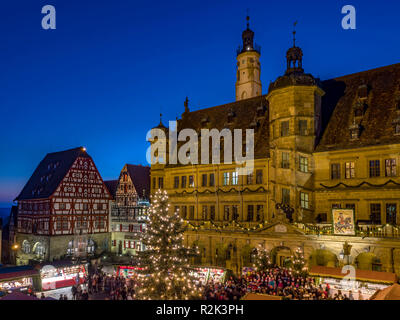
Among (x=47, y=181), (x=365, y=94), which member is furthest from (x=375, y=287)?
(x=47, y=181)

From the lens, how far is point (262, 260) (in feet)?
93.2

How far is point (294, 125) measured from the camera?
30562 mm

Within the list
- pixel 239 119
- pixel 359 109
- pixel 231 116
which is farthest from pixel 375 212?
pixel 231 116

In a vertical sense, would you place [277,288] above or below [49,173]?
below

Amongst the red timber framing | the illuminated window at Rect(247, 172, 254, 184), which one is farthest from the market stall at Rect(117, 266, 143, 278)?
the red timber framing

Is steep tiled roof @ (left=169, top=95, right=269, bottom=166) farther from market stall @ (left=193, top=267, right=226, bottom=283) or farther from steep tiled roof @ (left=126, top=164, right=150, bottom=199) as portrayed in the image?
steep tiled roof @ (left=126, top=164, right=150, bottom=199)

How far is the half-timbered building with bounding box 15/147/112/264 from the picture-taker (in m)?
48.6

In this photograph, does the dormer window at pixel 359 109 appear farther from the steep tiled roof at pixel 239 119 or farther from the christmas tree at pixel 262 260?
the christmas tree at pixel 262 260

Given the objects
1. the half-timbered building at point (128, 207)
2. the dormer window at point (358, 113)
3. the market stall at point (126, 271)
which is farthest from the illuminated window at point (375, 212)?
the half-timbered building at point (128, 207)

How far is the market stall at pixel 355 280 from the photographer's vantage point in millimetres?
20219

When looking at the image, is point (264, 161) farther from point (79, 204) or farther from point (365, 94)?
point (79, 204)

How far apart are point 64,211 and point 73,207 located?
1.71 metres

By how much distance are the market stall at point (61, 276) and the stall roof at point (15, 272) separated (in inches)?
38.5

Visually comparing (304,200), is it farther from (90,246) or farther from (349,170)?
(90,246)
